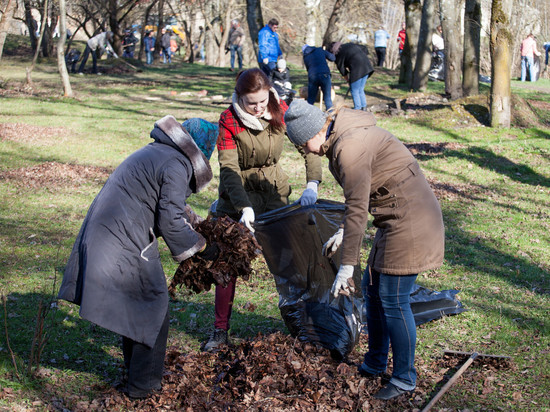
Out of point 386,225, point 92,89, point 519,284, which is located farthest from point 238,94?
point 92,89

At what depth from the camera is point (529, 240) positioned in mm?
6777

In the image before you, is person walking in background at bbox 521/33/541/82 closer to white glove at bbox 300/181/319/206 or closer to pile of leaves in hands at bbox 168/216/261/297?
white glove at bbox 300/181/319/206

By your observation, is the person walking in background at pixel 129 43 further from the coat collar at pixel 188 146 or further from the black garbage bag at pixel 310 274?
the coat collar at pixel 188 146

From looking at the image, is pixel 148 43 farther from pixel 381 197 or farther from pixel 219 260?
pixel 381 197


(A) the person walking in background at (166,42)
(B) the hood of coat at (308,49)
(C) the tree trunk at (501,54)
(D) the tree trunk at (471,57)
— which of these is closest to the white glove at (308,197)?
(C) the tree trunk at (501,54)

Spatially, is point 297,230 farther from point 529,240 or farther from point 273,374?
point 529,240

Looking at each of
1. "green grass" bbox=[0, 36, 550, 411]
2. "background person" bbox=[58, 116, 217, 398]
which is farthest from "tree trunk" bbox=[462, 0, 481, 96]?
"background person" bbox=[58, 116, 217, 398]

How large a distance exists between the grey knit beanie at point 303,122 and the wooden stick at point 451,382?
173cm

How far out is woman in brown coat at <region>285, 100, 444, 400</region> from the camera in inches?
119

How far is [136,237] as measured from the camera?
3062 mm

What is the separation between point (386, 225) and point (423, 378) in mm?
1280

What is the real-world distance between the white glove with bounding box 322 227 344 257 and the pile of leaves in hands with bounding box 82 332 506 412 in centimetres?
78

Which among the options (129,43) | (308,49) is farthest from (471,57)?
(129,43)

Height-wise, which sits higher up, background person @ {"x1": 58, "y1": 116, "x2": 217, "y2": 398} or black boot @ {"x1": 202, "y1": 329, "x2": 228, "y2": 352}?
background person @ {"x1": 58, "y1": 116, "x2": 217, "y2": 398}
